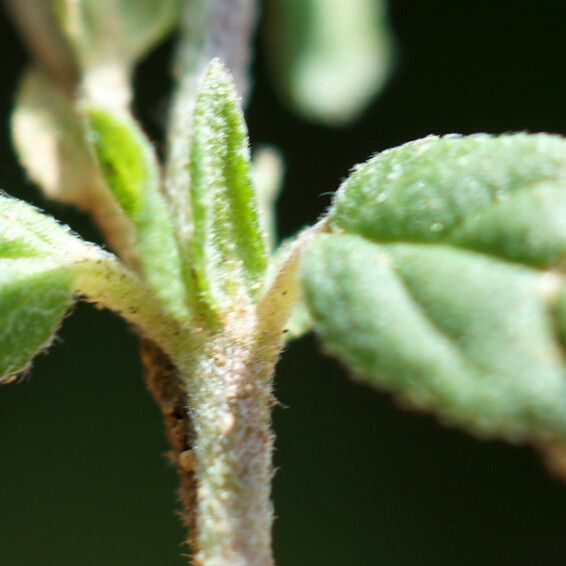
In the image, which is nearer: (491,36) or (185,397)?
(185,397)

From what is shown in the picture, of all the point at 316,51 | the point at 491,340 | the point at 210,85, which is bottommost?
the point at 491,340

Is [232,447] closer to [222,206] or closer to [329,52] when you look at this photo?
[222,206]

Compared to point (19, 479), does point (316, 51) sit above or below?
above

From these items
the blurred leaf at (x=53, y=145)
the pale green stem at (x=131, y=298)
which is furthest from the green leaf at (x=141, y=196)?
the blurred leaf at (x=53, y=145)

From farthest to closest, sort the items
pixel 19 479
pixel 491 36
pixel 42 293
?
1. pixel 491 36
2. pixel 19 479
3. pixel 42 293

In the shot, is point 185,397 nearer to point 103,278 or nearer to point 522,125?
point 103,278

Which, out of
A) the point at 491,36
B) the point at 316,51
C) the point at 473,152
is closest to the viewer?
the point at 473,152

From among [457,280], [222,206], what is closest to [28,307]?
[222,206]

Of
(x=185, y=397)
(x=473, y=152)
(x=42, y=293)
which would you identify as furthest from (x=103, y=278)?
(x=473, y=152)
